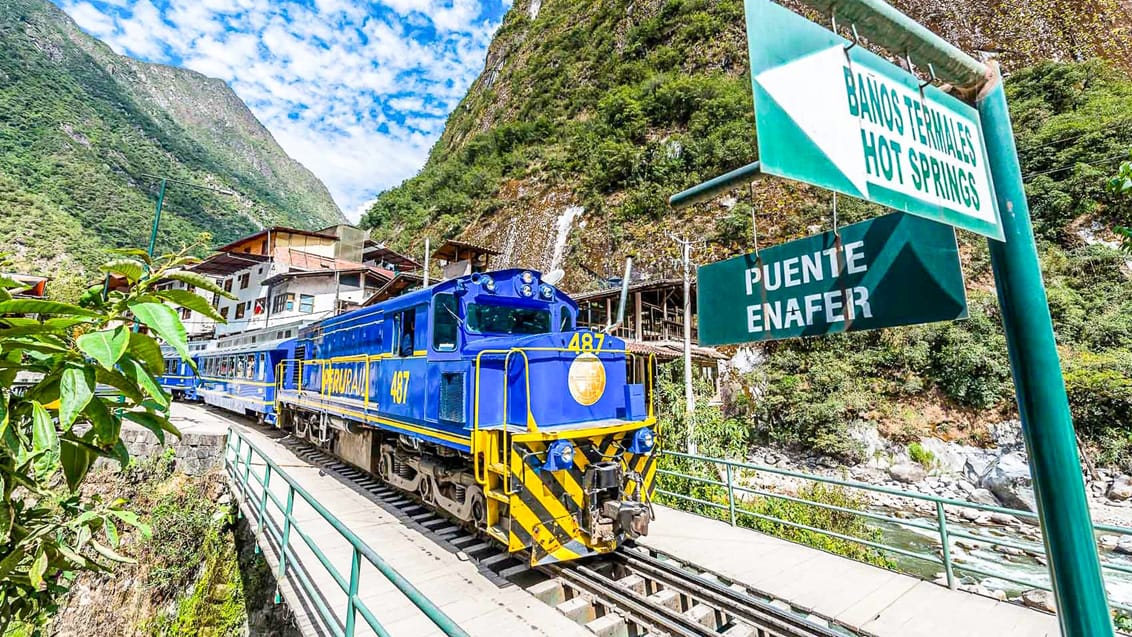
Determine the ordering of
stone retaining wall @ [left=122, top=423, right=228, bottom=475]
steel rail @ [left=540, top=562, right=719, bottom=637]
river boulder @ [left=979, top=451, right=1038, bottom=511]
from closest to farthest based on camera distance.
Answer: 1. steel rail @ [left=540, top=562, right=719, bottom=637]
2. stone retaining wall @ [left=122, top=423, right=228, bottom=475]
3. river boulder @ [left=979, top=451, right=1038, bottom=511]

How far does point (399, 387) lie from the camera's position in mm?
7230

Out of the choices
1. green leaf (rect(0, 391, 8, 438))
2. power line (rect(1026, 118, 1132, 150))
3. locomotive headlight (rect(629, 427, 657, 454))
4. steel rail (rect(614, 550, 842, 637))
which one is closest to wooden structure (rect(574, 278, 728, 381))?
locomotive headlight (rect(629, 427, 657, 454))

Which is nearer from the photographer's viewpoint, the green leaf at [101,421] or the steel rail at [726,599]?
the green leaf at [101,421]

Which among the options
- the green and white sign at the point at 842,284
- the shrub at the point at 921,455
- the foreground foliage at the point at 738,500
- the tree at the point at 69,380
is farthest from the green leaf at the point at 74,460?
the shrub at the point at 921,455

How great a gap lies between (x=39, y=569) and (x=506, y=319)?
5.51m

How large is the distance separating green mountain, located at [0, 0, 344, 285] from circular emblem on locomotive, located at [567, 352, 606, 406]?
35.1 m

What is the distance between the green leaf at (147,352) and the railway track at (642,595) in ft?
14.4

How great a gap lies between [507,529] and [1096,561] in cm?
492

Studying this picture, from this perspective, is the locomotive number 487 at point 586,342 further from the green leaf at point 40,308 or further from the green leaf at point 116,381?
the green leaf at point 40,308

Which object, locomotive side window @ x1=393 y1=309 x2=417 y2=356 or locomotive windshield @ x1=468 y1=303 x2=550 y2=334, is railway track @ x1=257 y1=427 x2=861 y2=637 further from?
locomotive windshield @ x1=468 y1=303 x2=550 y2=334

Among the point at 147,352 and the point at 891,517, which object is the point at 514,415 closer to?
the point at 147,352

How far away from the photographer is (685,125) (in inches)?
1403

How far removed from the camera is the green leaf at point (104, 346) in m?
1.04

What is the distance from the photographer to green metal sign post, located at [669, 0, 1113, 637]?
1465 millimetres
